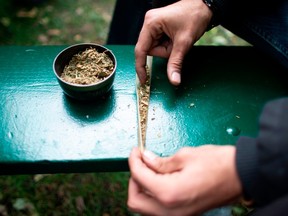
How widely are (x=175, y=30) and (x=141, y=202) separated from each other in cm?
79

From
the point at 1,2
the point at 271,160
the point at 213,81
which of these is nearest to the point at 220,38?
the point at 213,81

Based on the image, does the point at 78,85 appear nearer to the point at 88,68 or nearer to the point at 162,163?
the point at 88,68

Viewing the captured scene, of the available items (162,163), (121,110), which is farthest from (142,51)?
(162,163)

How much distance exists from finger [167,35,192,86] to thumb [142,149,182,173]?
42 centimetres

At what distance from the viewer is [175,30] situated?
145 cm

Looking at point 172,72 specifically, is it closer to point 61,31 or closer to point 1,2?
point 61,31

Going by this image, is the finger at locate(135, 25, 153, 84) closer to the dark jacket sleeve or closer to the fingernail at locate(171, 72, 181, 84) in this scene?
the fingernail at locate(171, 72, 181, 84)

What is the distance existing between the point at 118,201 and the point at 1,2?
244 cm

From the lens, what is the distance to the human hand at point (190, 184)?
3.22 feet

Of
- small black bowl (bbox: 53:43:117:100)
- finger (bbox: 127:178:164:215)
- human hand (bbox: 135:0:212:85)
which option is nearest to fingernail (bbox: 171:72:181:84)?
human hand (bbox: 135:0:212:85)

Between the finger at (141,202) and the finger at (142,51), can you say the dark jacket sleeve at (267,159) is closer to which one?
the finger at (141,202)

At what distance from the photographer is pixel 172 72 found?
1.43 m

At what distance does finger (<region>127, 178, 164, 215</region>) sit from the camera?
1.04 metres

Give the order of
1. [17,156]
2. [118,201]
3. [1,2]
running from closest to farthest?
1. [17,156]
2. [118,201]
3. [1,2]
